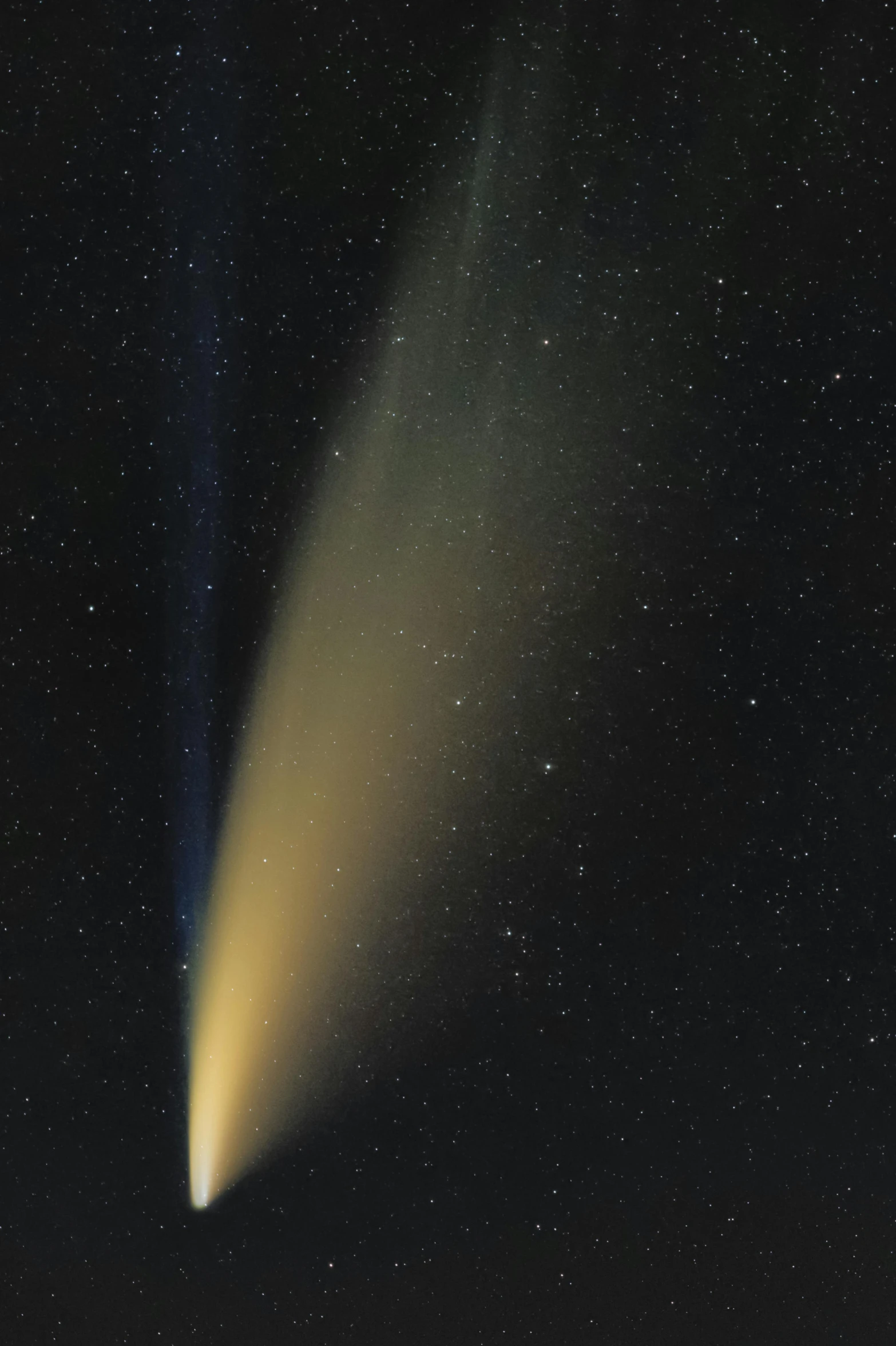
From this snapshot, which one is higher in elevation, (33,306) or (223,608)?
(33,306)

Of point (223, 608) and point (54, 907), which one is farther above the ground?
point (223, 608)

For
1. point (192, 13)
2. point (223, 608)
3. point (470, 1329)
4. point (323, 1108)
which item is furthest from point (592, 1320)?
point (192, 13)

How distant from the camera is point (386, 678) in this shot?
619 millimetres

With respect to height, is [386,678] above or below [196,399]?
below

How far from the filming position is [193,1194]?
63 cm

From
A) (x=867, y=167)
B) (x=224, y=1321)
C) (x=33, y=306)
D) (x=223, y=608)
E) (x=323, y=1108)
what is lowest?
(x=224, y=1321)

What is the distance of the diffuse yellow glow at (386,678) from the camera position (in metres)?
0.61

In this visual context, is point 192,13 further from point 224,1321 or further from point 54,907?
point 224,1321

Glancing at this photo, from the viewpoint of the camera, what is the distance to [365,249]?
2.00ft

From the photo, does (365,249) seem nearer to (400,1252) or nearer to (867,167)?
(867,167)

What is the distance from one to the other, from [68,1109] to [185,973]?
0.10 m

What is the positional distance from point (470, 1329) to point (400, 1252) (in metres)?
0.06

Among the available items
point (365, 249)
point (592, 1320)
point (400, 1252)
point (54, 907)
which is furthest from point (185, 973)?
point (365, 249)

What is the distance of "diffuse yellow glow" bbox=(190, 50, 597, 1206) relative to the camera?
2.01 ft
